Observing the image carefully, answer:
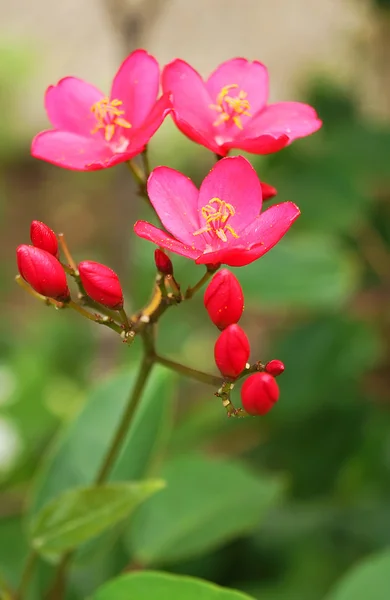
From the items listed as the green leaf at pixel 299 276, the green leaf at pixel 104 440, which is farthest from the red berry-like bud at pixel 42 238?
the green leaf at pixel 299 276

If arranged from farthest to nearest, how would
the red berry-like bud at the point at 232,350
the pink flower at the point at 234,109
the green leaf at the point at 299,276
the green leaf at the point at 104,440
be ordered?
1. the green leaf at the point at 299,276
2. the green leaf at the point at 104,440
3. the pink flower at the point at 234,109
4. the red berry-like bud at the point at 232,350

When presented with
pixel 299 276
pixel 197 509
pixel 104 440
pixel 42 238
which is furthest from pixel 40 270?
pixel 299 276

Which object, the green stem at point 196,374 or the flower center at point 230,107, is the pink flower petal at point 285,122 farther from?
the green stem at point 196,374

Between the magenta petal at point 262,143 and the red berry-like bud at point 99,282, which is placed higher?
the magenta petal at point 262,143

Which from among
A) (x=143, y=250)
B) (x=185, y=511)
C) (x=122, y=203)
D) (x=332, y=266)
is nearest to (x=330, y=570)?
(x=185, y=511)

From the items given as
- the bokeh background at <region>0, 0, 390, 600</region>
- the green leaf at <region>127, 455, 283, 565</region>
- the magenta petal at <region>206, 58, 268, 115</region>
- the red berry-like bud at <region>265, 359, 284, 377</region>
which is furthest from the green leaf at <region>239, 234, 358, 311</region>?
the red berry-like bud at <region>265, 359, 284, 377</region>

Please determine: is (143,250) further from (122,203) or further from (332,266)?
(122,203)

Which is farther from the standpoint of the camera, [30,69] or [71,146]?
[30,69]
